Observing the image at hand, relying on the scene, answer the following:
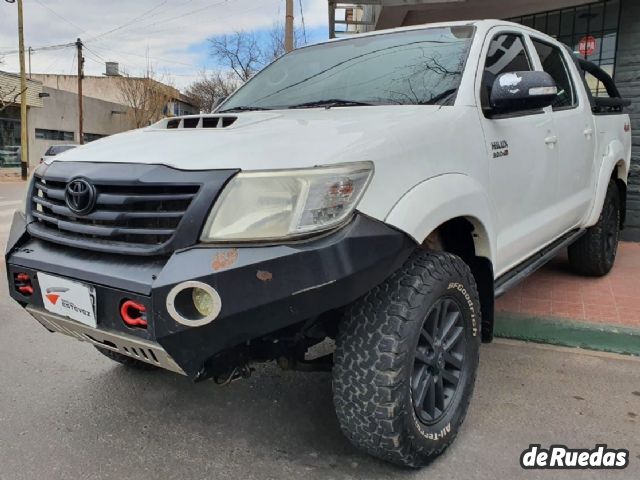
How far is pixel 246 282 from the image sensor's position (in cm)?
186

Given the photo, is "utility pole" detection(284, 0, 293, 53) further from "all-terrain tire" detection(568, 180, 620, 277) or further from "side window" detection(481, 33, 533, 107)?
"side window" detection(481, 33, 533, 107)

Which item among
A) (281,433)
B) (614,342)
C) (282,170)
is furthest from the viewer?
(614,342)

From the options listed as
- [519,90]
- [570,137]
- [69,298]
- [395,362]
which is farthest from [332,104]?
[570,137]

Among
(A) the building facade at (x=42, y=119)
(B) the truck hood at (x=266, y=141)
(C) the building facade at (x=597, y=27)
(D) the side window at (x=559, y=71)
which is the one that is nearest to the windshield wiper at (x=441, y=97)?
(B) the truck hood at (x=266, y=141)

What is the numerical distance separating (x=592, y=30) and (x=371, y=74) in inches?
215

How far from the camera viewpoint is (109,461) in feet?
8.20

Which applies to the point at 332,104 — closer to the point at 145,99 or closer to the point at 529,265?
the point at 529,265

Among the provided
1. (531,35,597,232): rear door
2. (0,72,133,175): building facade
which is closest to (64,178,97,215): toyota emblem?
(531,35,597,232): rear door

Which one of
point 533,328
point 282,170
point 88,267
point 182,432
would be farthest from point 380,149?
point 533,328

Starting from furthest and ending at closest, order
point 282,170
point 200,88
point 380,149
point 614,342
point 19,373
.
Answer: point 200,88, point 614,342, point 19,373, point 380,149, point 282,170

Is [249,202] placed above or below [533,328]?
above

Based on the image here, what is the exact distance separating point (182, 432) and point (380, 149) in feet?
5.40

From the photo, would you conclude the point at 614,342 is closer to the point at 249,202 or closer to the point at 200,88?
the point at 249,202

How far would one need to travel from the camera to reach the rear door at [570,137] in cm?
366
